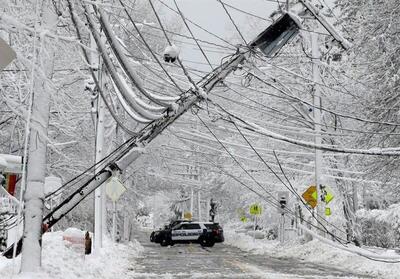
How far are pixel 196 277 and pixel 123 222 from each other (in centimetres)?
2033

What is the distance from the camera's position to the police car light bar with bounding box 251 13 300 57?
11.1 metres

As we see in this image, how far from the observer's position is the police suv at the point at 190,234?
39.8 metres

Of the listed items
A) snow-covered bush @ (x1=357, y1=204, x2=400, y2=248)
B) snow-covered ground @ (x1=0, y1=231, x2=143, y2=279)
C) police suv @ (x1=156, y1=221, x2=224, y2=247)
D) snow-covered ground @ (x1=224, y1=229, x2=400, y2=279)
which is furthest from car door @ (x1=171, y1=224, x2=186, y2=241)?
snow-covered ground @ (x1=0, y1=231, x2=143, y2=279)

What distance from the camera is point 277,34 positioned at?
37.2 ft

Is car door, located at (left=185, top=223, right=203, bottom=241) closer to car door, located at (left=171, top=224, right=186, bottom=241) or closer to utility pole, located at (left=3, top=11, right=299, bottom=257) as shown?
car door, located at (left=171, top=224, right=186, bottom=241)

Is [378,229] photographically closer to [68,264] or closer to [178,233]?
[68,264]

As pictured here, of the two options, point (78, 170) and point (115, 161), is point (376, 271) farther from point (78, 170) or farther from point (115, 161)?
point (78, 170)

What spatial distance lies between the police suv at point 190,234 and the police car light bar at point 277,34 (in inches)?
1149

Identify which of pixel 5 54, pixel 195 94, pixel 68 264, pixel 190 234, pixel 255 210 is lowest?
pixel 68 264

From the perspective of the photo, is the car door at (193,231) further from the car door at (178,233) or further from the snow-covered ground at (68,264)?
the snow-covered ground at (68,264)

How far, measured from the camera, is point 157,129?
1186 centimetres

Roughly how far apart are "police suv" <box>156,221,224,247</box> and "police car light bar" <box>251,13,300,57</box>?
95.7 ft

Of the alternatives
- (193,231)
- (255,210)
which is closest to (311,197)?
(255,210)

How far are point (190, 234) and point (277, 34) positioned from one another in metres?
30.5
